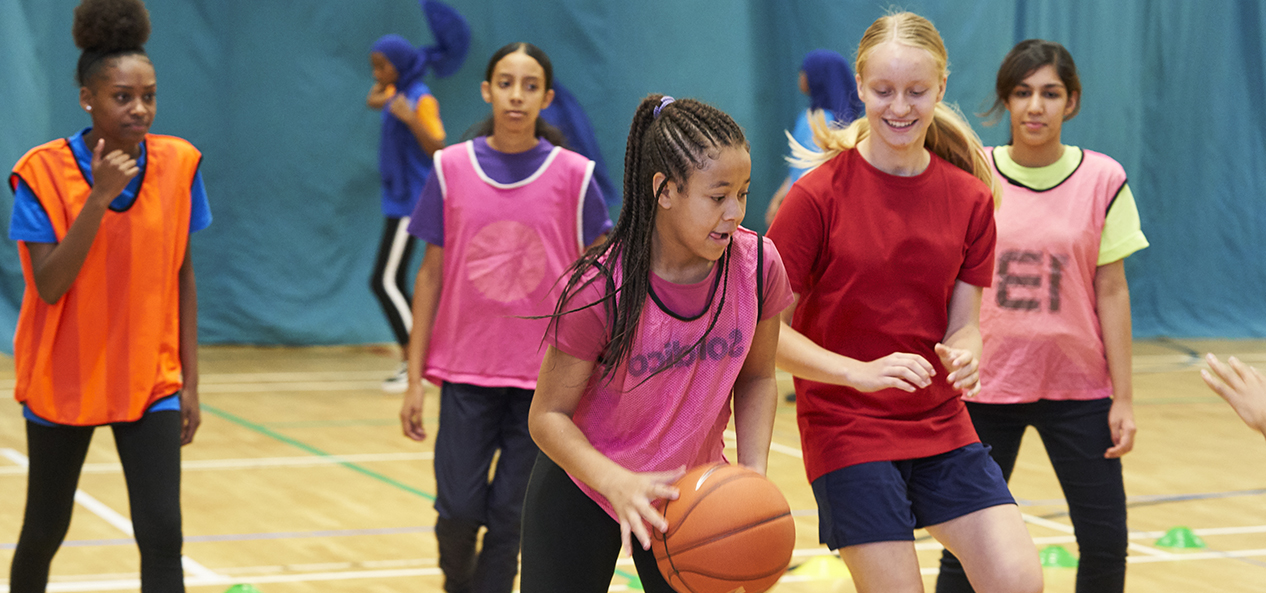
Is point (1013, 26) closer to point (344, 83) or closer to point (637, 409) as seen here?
point (344, 83)

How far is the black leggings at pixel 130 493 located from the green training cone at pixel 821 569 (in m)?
1.99

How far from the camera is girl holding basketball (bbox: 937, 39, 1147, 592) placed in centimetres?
328

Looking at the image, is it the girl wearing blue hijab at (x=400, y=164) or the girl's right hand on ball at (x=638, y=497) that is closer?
the girl's right hand on ball at (x=638, y=497)

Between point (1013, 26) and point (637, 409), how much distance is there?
798cm

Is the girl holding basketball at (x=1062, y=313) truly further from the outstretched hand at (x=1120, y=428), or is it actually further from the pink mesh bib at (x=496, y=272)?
the pink mesh bib at (x=496, y=272)

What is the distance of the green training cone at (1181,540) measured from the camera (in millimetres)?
4613

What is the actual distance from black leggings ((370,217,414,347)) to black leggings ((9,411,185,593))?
4408mm

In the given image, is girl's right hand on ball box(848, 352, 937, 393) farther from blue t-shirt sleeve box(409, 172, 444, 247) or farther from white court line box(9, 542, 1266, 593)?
white court line box(9, 542, 1266, 593)

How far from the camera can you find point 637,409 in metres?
2.30

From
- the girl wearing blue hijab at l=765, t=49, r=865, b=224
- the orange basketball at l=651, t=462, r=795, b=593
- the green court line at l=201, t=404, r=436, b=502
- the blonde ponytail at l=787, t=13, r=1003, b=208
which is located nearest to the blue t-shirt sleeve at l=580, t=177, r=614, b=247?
the blonde ponytail at l=787, t=13, r=1003, b=208

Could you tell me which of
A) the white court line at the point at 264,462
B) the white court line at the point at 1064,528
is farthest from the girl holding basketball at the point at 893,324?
the white court line at the point at 264,462

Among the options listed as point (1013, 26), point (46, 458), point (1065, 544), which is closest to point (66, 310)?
point (46, 458)

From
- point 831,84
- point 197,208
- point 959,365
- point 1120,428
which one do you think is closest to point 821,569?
point 1120,428

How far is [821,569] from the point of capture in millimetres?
4277
